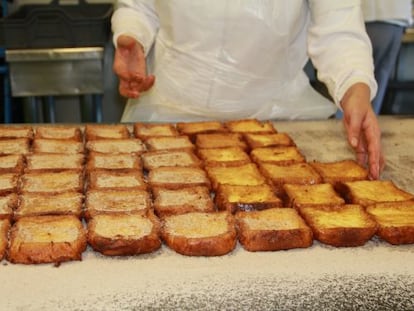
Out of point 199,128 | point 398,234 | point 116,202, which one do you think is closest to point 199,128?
point 199,128

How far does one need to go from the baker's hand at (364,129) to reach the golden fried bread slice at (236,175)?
316 mm

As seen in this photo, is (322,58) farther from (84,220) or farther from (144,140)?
(84,220)

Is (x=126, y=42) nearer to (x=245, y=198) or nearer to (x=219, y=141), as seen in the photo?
(x=219, y=141)

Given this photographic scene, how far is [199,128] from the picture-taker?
229cm

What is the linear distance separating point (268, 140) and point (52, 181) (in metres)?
0.81

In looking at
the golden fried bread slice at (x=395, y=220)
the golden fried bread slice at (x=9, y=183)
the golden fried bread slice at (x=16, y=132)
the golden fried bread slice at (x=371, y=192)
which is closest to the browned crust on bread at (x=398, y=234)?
the golden fried bread slice at (x=395, y=220)

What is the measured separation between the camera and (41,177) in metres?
1.81

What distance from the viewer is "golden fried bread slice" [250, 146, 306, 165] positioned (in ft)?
6.58

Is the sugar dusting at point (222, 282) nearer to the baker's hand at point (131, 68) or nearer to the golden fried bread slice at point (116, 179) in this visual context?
the golden fried bread slice at point (116, 179)

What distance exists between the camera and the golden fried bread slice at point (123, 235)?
143 cm

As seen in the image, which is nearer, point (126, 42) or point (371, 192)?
point (371, 192)

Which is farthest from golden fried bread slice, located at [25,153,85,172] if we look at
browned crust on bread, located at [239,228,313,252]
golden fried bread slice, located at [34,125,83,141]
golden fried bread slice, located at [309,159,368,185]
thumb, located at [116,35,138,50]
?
golden fried bread slice, located at [309,159,368,185]

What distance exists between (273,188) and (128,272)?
23.6 inches

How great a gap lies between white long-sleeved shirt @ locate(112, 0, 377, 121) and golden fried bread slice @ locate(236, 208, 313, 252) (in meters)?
0.83
